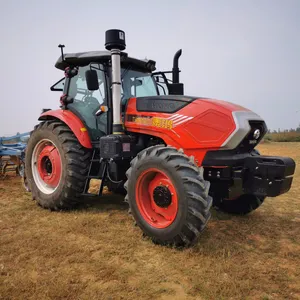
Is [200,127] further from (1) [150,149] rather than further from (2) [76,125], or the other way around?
(2) [76,125]

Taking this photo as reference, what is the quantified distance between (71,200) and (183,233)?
7.14 feet

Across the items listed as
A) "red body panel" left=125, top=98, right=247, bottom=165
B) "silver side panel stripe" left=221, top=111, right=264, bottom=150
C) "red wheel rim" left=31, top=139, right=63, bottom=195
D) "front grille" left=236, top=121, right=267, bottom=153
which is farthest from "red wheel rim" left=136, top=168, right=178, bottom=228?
"red wheel rim" left=31, top=139, right=63, bottom=195

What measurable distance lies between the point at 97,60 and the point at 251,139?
2555mm

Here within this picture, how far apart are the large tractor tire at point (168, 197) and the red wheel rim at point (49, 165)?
1.76 meters

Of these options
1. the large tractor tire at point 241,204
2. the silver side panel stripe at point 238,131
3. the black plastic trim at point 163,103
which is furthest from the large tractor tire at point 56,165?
the silver side panel stripe at point 238,131

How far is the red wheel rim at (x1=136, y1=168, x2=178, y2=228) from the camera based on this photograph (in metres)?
3.40

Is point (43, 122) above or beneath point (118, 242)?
above

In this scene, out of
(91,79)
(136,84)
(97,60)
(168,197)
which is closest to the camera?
(168,197)

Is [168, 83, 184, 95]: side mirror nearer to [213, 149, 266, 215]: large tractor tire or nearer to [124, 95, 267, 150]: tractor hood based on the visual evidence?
[124, 95, 267, 150]: tractor hood

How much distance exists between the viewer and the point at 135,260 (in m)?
3.07

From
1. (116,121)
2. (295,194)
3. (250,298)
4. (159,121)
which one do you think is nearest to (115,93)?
(116,121)

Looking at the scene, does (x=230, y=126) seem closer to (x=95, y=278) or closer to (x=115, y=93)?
→ (x=115, y=93)

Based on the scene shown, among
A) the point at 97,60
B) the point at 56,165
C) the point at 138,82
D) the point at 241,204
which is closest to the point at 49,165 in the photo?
the point at 56,165

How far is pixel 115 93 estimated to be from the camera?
4211mm
